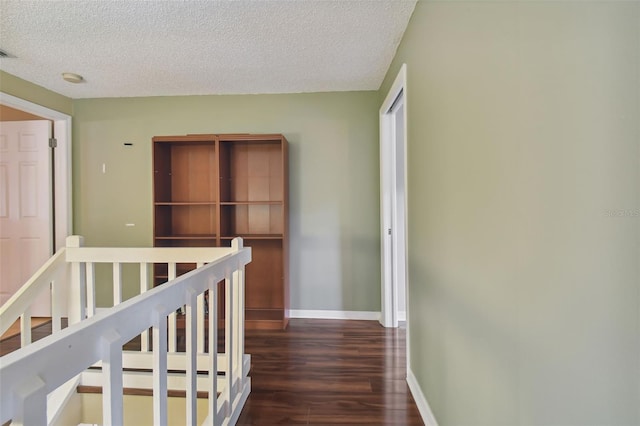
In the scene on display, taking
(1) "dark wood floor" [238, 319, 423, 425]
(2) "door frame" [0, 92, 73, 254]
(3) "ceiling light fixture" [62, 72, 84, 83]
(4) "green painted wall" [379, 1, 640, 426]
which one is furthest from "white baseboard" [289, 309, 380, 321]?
(3) "ceiling light fixture" [62, 72, 84, 83]

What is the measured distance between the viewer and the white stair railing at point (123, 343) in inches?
20.1

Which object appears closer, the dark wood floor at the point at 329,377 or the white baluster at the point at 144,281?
the dark wood floor at the point at 329,377

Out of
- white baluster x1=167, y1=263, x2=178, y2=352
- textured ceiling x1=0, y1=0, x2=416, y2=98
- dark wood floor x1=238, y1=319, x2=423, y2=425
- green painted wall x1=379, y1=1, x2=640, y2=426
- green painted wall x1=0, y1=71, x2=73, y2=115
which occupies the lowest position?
dark wood floor x1=238, y1=319, x2=423, y2=425

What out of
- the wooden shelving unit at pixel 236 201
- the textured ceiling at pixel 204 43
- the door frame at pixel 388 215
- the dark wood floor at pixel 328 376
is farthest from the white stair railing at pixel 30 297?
the door frame at pixel 388 215

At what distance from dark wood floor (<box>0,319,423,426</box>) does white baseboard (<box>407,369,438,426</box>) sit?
0.12ft

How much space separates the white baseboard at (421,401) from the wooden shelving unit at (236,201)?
4.73 feet

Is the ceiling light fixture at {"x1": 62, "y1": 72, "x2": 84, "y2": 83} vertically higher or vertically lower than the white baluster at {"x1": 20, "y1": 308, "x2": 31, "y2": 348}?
higher

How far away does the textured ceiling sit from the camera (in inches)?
68.8

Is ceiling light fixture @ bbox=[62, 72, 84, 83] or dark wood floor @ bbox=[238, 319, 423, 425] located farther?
ceiling light fixture @ bbox=[62, 72, 84, 83]

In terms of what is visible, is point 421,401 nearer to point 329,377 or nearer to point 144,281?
point 329,377

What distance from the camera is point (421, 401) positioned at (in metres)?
1.63

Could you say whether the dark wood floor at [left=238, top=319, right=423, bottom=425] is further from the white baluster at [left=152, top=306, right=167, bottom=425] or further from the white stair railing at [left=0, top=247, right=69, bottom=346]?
the white stair railing at [left=0, top=247, right=69, bottom=346]

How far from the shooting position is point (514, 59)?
0.81 metres

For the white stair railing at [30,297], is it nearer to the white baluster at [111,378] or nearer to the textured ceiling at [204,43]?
the white baluster at [111,378]
